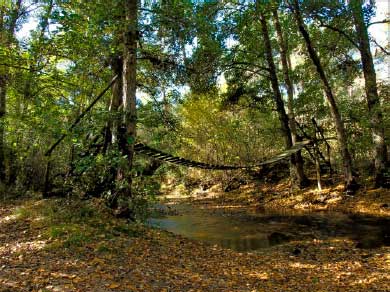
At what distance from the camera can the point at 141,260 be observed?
4227 millimetres

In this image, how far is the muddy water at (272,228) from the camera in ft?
21.4

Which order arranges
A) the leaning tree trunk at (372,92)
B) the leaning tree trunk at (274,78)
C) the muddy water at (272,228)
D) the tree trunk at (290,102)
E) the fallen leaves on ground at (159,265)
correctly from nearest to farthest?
the fallen leaves on ground at (159,265), the muddy water at (272,228), the leaning tree trunk at (372,92), the tree trunk at (290,102), the leaning tree trunk at (274,78)

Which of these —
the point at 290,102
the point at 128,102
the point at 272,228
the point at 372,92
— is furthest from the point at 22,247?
the point at 290,102

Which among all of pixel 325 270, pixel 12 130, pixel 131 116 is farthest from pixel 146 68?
pixel 325 270

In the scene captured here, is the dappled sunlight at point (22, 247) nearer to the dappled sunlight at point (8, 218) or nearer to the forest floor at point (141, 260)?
the forest floor at point (141, 260)

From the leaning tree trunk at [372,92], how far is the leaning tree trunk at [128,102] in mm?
5925

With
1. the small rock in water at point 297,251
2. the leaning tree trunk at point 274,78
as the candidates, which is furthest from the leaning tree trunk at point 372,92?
the small rock in water at point 297,251

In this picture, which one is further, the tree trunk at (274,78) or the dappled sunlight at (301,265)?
the tree trunk at (274,78)

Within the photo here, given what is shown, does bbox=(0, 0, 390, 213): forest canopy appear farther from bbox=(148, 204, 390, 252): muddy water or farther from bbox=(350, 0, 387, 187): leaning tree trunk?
bbox=(148, 204, 390, 252): muddy water

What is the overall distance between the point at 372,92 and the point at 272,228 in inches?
180

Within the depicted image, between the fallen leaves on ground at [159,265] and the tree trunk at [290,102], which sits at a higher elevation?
the tree trunk at [290,102]

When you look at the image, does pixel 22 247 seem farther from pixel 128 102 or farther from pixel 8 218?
pixel 128 102

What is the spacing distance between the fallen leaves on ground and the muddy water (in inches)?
29.7

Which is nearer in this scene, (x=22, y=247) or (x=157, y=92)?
(x=22, y=247)
